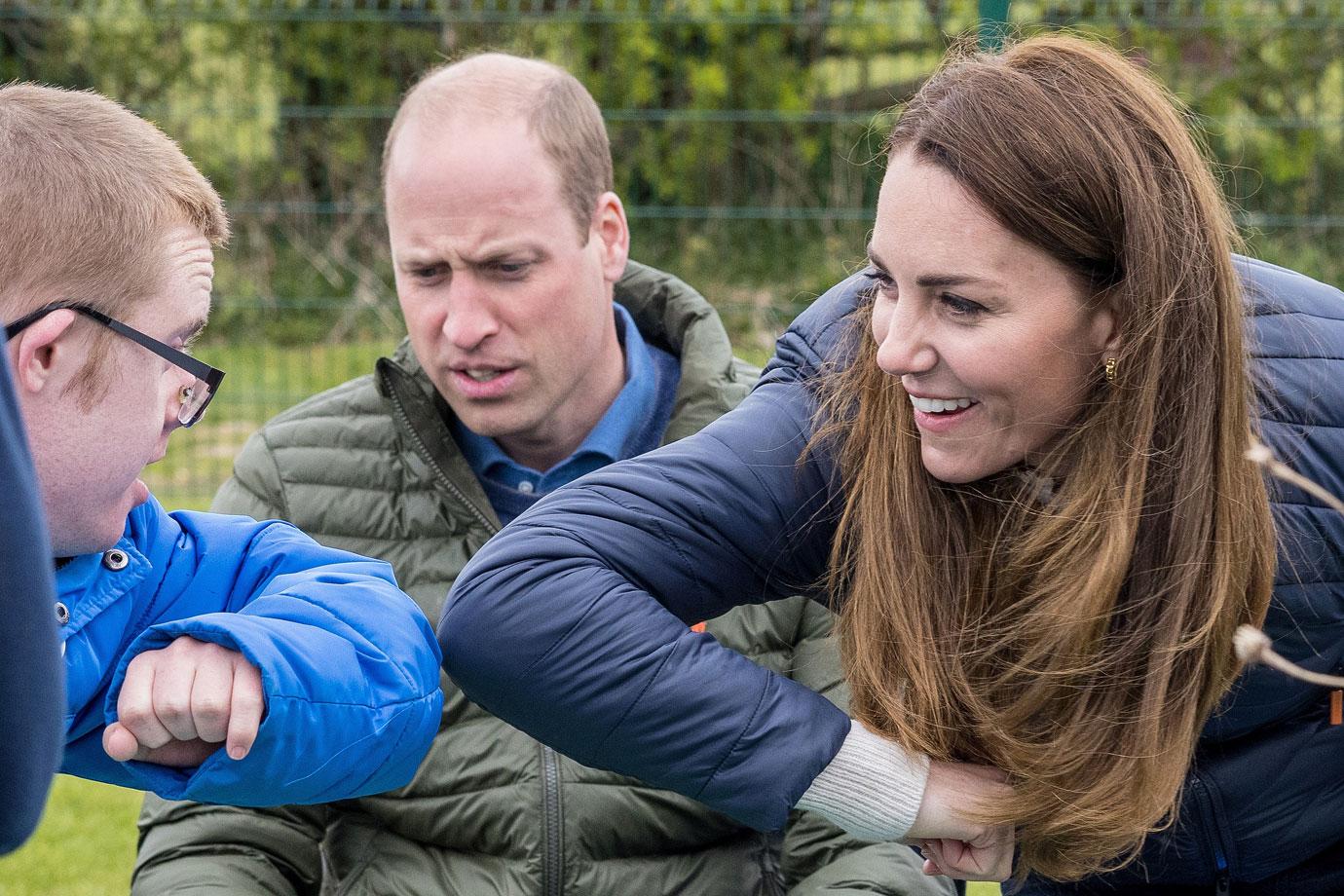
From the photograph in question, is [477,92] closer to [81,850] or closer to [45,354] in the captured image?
[45,354]

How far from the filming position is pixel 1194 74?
696 centimetres

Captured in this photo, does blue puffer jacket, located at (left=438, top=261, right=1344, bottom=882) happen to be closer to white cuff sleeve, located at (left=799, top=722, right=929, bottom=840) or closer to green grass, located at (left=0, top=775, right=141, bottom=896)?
white cuff sleeve, located at (left=799, top=722, right=929, bottom=840)

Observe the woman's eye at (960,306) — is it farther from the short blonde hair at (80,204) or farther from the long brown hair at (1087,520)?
the short blonde hair at (80,204)

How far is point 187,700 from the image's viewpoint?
1.63m

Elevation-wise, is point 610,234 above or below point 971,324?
below

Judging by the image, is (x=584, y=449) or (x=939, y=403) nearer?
(x=939, y=403)

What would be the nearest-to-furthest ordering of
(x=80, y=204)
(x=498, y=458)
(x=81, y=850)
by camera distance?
(x=80, y=204) < (x=498, y=458) < (x=81, y=850)

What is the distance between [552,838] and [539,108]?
50.8 inches

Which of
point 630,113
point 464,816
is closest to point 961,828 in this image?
point 464,816

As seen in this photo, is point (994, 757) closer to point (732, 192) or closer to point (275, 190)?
point (732, 192)

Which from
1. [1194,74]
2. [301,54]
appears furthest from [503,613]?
[1194,74]

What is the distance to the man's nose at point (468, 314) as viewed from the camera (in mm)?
2760

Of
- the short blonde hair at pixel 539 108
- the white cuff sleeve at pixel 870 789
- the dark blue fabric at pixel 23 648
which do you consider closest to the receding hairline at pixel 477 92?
the short blonde hair at pixel 539 108

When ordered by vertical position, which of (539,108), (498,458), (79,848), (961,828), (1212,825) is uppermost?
(539,108)
